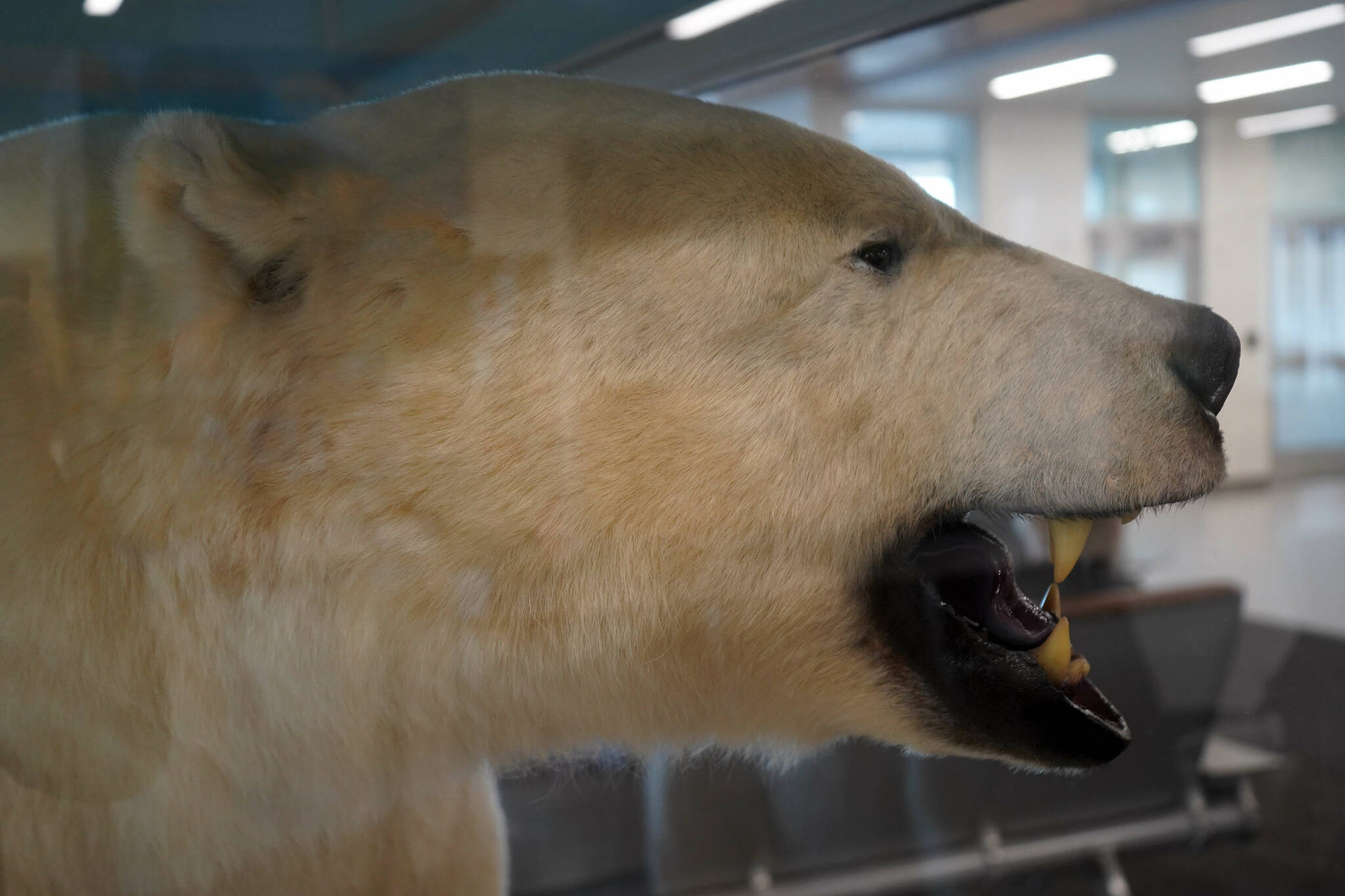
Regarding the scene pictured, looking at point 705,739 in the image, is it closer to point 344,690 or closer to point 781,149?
point 344,690

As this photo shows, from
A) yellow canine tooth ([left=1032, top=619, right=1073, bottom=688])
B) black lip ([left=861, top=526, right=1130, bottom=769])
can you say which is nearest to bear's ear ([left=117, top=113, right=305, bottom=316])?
black lip ([left=861, top=526, right=1130, bottom=769])

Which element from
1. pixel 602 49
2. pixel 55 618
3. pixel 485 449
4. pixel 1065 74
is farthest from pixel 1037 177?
pixel 55 618

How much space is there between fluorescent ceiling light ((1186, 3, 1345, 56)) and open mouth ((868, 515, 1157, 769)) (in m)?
0.41

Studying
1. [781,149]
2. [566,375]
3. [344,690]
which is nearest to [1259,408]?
[781,149]

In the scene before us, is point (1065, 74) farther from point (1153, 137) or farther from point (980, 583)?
point (980, 583)

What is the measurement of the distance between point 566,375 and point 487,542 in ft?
0.38

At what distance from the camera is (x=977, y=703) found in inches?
26.5

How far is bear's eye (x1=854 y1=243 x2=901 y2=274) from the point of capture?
645 mm

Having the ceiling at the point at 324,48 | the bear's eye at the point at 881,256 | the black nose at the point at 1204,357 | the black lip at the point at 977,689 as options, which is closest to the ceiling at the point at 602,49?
the ceiling at the point at 324,48

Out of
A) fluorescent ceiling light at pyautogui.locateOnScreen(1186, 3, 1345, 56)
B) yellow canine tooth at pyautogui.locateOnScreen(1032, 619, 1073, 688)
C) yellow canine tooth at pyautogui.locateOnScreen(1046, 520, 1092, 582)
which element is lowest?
yellow canine tooth at pyautogui.locateOnScreen(1032, 619, 1073, 688)

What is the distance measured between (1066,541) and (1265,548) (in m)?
0.29

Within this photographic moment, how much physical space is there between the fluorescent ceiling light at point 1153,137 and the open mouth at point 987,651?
1.03ft

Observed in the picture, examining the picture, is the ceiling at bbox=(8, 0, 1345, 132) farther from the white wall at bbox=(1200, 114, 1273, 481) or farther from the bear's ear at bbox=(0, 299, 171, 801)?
the bear's ear at bbox=(0, 299, 171, 801)

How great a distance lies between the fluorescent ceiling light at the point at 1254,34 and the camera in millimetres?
789
